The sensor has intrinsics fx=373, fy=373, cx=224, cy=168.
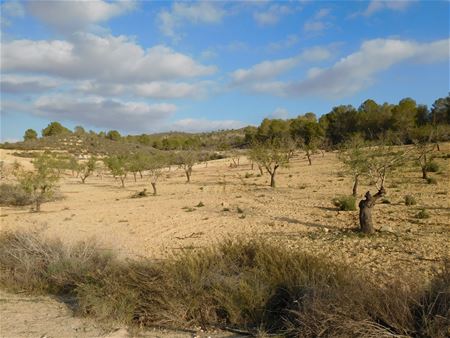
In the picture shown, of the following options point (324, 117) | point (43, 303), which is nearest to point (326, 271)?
point (43, 303)

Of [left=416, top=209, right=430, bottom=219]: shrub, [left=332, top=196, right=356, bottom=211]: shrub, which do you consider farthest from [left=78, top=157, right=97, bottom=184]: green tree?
[left=416, top=209, right=430, bottom=219]: shrub

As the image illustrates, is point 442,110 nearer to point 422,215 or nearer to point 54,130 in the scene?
point 422,215

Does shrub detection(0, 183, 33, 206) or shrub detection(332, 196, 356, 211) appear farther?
shrub detection(0, 183, 33, 206)

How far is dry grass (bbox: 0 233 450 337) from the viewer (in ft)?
15.2

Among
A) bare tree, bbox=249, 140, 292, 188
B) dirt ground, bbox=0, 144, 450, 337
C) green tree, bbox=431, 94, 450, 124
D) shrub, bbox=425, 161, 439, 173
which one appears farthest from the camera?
green tree, bbox=431, 94, 450, 124

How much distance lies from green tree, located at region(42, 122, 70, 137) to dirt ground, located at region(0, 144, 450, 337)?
9128 centimetres

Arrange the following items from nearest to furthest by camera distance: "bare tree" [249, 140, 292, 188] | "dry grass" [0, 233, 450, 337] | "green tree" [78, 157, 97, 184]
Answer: "dry grass" [0, 233, 450, 337]
"bare tree" [249, 140, 292, 188]
"green tree" [78, 157, 97, 184]

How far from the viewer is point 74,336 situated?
548cm

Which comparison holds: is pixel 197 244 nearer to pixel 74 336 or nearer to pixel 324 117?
pixel 74 336

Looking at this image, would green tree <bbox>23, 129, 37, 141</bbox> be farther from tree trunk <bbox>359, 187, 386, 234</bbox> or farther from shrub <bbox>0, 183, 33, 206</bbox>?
tree trunk <bbox>359, 187, 386, 234</bbox>

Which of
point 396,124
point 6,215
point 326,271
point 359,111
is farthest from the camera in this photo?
point 359,111

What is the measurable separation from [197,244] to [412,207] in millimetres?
9884

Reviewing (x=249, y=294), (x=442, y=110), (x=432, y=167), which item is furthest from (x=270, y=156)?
(x=442, y=110)

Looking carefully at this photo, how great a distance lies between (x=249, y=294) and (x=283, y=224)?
9.09m
